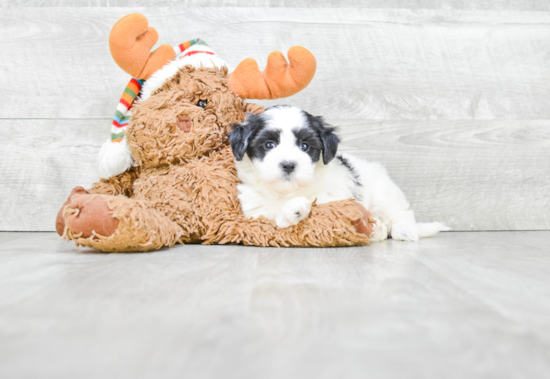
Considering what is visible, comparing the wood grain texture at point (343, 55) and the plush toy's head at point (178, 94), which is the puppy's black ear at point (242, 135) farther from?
the wood grain texture at point (343, 55)

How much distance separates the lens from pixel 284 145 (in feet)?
4.47

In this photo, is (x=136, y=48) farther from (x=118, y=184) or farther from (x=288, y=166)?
(x=288, y=166)

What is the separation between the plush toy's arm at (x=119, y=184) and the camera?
1548 mm

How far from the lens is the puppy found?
1332 mm

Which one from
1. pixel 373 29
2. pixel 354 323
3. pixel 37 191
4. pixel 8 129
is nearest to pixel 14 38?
pixel 8 129

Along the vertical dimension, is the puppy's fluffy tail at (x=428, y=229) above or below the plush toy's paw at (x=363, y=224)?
below

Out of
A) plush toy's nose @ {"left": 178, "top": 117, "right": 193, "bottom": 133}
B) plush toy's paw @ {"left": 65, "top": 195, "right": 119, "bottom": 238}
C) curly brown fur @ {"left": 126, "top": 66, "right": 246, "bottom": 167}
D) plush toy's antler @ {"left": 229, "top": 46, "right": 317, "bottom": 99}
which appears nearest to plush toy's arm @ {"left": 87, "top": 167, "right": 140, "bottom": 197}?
curly brown fur @ {"left": 126, "top": 66, "right": 246, "bottom": 167}

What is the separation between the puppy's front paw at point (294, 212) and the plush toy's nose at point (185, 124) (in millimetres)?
435

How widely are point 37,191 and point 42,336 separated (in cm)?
152

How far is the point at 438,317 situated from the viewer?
→ 0.70 meters

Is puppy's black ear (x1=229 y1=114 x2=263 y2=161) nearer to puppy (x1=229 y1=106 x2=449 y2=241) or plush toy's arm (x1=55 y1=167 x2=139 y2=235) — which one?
puppy (x1=229 y1=106 x2=449 y2=241)

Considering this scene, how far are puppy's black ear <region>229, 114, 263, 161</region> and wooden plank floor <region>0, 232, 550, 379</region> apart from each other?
0.40m

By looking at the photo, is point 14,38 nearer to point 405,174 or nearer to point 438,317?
point 405,174

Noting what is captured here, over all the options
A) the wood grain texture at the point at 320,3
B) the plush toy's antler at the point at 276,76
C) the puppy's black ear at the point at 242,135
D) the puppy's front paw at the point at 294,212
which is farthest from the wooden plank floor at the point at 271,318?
the wood grain texture at the point at 320,3
